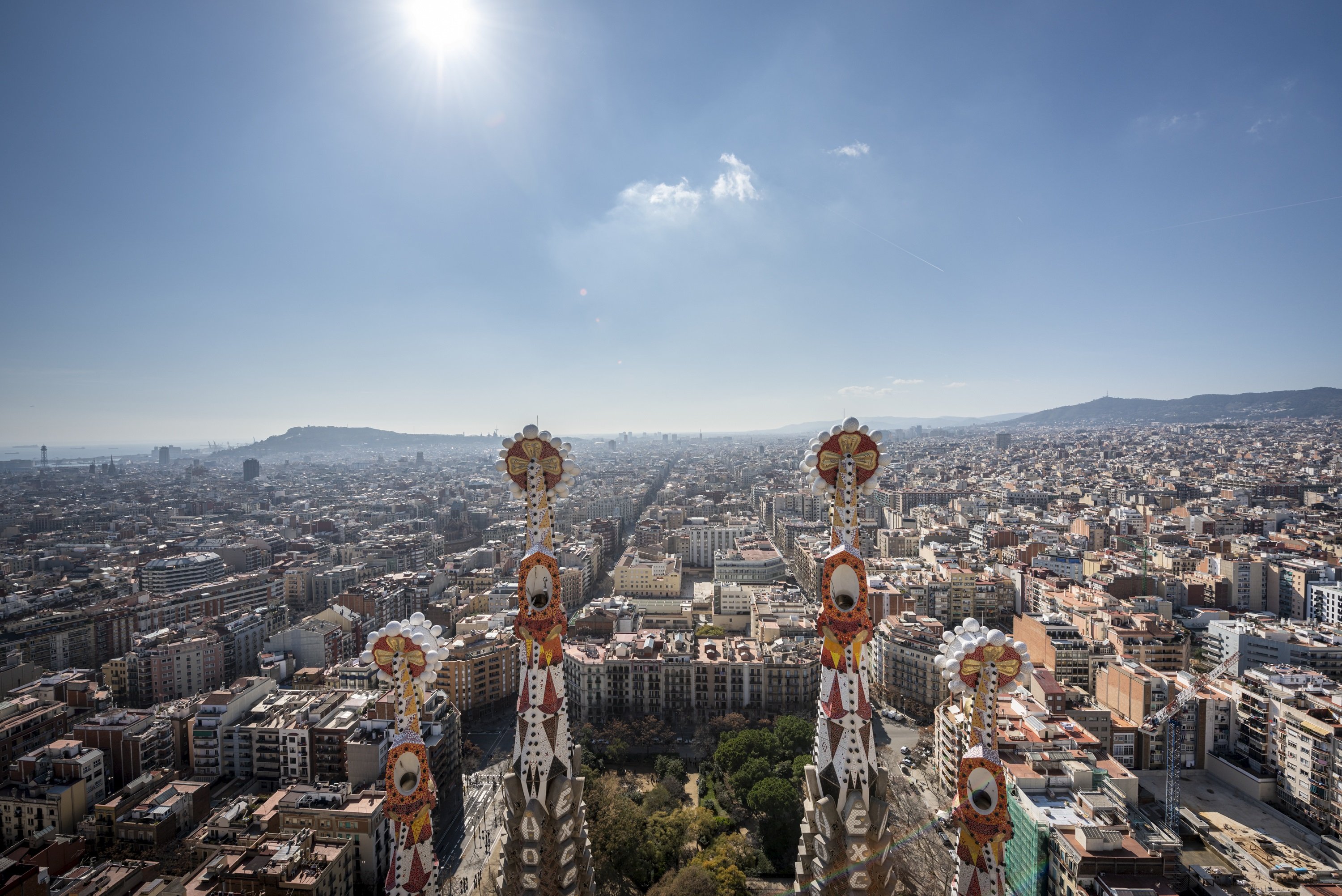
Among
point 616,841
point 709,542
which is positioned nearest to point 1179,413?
point 709,542

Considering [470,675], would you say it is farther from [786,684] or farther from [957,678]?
[957,678]

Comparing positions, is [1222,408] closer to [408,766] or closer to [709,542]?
[709,542]

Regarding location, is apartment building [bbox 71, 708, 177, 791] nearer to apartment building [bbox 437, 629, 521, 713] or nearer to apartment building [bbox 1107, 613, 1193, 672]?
apartment building [bbox 437, 629, 521, 713]

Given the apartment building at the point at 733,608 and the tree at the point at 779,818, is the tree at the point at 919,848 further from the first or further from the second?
the apartment building at the point at 733,608

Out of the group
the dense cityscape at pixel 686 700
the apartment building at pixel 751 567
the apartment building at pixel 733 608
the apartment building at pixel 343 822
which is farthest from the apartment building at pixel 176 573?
→ the apartment building at pixel 751 567

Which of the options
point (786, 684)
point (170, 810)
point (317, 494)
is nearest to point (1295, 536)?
point (786, 684)

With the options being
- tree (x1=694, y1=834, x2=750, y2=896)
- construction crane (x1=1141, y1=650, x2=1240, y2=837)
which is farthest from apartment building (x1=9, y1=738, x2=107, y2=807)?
construction crane (x1=1141, y1=650, x2=1240, y2=837)
